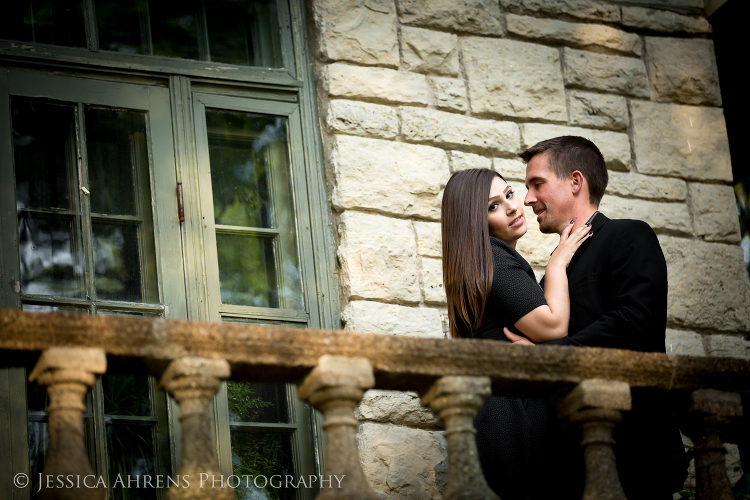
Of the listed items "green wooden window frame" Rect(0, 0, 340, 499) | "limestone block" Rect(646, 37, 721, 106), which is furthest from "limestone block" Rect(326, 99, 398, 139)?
"limestone block" Rect(646, 37, 721, 106)

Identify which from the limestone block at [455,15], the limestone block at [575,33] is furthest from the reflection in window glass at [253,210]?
the limestone block at [575,33]

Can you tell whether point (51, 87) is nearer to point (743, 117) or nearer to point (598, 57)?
point (598, 57)

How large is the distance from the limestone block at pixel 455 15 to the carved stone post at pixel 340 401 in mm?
2573

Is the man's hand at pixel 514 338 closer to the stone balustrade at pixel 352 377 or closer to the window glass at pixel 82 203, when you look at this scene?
the stone balustrade at pixel 352 377

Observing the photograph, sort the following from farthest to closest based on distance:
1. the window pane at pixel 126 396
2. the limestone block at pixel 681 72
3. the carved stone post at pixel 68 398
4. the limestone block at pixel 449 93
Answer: the limestone block at pixel 681 72 → the limestone block at pixel 449 93 → the window pane at pixel 126 396 → the carved stone post at pixel 68 398

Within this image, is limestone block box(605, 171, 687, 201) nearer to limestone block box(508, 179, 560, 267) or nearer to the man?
limestone block box(508, 179, 560, 267)

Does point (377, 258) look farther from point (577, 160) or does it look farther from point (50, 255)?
point (50, 255)

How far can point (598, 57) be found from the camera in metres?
5.55

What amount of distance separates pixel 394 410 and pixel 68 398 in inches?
72.4

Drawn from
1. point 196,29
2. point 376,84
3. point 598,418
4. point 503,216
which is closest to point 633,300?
A: point 598,418

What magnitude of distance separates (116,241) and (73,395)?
5.66 ft

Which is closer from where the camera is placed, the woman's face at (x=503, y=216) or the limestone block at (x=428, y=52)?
the woman's face at (x=503, y=216)

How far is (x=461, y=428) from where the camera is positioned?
3168mm

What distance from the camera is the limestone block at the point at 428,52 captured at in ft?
17.0
